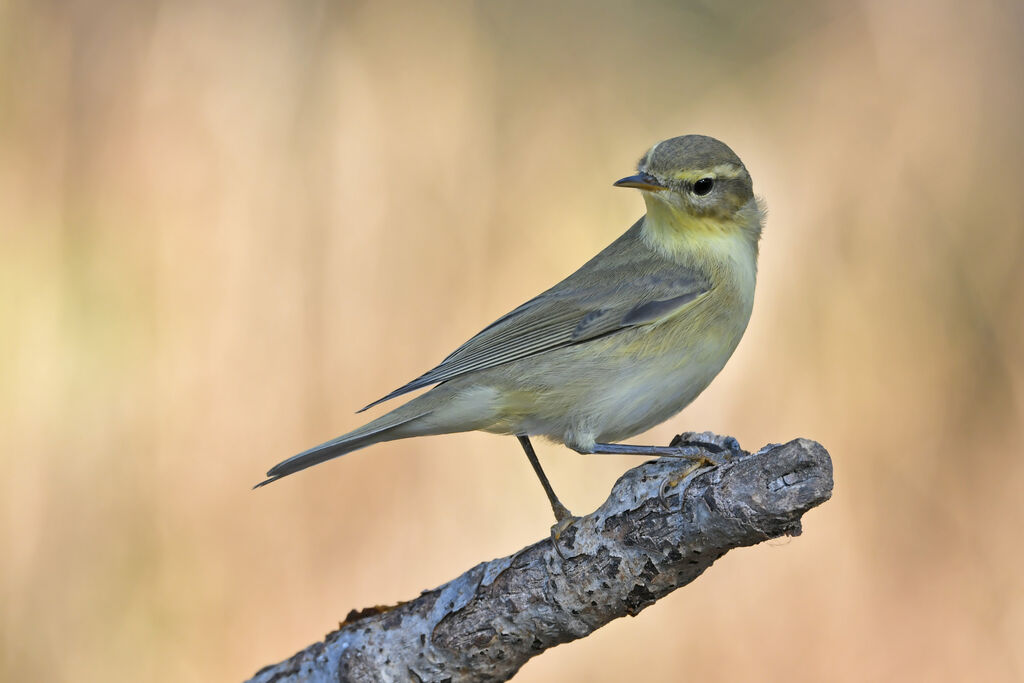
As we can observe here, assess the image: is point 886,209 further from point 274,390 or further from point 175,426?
point 175,426

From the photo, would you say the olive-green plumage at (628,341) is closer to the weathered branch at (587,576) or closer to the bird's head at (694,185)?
the bird's head at (694,185)

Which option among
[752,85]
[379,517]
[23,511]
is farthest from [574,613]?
[752,85]

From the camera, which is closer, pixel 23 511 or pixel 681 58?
pixel 23 511

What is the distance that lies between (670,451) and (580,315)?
2.52 ft

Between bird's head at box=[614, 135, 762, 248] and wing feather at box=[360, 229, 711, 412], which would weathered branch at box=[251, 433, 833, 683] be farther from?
bird's head at box=[614, 135, 762, 248]

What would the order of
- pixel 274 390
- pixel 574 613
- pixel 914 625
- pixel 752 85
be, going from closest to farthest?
1. pixel 574 613
2. pixel 914 625
3. pixel 274 390
4. pixel 752 85

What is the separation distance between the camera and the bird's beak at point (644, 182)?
137 inches

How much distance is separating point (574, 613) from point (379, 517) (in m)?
2.61

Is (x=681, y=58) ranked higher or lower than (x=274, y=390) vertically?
higher

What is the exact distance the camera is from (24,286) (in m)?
5.15

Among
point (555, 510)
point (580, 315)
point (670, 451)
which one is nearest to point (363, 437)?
point (555, 510)

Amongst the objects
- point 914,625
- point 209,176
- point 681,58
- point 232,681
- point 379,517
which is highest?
point 209,176

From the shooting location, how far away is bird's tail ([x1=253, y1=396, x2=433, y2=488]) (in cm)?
323

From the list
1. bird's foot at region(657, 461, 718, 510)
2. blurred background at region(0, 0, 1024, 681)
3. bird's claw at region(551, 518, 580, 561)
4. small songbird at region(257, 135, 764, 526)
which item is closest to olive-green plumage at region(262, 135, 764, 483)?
small songbird at region(257, 135, 764, 526)
